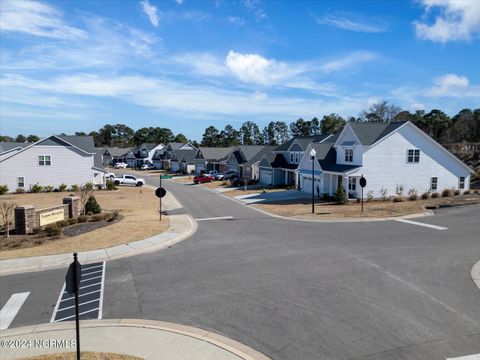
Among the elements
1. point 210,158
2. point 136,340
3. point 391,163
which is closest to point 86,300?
point 136,340

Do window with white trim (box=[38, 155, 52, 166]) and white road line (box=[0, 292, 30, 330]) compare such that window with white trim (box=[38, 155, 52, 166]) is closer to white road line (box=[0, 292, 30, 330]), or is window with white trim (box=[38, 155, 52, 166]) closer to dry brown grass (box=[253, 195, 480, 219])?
dry brown grass (box=[253, 195, 480, 219])

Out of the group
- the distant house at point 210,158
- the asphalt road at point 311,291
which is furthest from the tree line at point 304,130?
the asphalt road at point 311,291

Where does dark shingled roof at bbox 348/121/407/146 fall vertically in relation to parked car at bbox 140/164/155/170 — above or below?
above

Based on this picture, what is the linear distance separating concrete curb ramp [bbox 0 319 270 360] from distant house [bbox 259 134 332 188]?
39.0m

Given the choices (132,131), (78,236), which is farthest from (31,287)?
(132,131)

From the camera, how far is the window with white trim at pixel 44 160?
48.9 meters

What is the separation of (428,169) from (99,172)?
140 feet

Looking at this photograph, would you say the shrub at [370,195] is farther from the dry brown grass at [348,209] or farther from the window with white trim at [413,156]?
the window with white trim at [413,156]

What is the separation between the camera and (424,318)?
9.63m

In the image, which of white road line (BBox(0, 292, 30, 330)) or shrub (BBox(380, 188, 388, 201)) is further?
shrub (BBox(380, 188, 388, 201))

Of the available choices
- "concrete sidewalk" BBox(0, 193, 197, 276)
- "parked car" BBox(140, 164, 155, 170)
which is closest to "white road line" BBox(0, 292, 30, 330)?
"concrete sidewalk" BBox(0, 193, 197, 276)

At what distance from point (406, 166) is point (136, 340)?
115ft

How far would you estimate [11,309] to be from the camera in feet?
36.3

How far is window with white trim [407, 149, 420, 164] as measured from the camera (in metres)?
37.3
